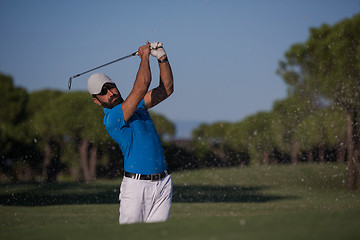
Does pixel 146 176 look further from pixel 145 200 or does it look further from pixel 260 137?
pixel 260 137

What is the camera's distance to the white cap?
551 cm

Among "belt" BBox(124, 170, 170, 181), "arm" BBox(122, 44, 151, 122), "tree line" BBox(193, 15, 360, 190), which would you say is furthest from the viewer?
"tree line" BBox(193, 15, 360, 190)

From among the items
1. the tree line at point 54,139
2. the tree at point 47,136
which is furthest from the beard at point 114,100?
the tree at point 47,136

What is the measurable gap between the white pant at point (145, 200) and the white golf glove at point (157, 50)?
1.29m

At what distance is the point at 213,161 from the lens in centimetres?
3331

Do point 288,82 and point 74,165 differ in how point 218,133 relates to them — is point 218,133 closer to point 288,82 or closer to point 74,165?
point 74,165

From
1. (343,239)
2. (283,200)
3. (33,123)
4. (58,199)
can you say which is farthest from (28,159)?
(343,239)

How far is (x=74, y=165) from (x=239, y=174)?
11.2m

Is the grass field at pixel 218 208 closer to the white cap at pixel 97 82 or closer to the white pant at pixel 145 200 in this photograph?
the white pant at pixel 145 200

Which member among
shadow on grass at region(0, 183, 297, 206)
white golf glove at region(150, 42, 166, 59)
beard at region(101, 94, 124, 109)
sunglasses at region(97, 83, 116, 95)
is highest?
white golf glove at region(150, 42, 166, 59)

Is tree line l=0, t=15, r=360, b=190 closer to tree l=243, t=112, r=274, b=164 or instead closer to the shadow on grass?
tree l=243, t=112, r=274, b=164

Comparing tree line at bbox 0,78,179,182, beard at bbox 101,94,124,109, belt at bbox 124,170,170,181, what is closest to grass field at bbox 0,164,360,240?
belt at bbox 124,170,170,181

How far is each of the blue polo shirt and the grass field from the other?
579mm

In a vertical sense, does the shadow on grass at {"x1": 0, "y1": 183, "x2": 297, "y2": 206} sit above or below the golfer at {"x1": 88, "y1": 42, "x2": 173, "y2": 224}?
below
